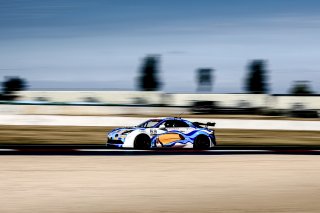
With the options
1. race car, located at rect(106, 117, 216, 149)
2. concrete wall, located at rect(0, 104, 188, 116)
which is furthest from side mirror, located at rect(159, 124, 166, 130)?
concrete wall, located at rect(0, 104, 188, 116)

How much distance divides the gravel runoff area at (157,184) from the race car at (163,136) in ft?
7.72

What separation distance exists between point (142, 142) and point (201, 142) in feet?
6.63

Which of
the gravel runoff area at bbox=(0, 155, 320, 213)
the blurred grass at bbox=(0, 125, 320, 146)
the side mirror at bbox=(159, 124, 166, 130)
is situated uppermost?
the side mirror at bbox=(159, 124, 166, 130)

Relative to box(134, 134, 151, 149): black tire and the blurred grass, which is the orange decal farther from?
the blurred grass

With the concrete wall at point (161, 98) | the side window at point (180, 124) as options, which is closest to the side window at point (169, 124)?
the side window at point (180, 124)

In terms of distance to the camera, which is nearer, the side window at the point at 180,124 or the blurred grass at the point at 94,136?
the side window at the point at 180,124

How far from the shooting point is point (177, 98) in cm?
5697

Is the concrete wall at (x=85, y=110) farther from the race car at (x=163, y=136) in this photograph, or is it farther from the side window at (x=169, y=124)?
the side window at (x=169, y=124)

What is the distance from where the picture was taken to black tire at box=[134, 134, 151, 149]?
56.5 feet

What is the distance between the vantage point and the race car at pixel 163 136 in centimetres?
1720

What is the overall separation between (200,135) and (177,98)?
3903 cm

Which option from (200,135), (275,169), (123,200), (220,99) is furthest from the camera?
(220,99)

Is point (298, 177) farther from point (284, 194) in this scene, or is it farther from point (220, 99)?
point (220, 99)

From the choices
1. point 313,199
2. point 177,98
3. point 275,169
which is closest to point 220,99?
point 177,98
